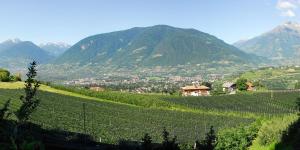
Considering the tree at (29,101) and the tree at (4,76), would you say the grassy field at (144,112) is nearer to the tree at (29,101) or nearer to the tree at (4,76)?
the tree at (4,76)

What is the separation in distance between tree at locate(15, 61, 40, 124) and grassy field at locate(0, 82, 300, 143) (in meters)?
56.3

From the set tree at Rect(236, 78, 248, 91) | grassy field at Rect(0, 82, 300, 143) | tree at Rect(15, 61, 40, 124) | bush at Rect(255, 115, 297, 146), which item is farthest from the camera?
tree at Rect(236, 78, 248, 91)

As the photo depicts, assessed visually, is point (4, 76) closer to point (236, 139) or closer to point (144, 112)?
point (144, 112)

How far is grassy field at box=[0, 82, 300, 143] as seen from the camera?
7711cm

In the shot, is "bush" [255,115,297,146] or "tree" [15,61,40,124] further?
"bush" [255,115,297,146]

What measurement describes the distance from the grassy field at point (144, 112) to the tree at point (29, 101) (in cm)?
5629

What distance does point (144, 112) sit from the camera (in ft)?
345

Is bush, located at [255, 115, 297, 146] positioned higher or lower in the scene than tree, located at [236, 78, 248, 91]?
lower

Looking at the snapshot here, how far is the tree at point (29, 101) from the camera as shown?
7891 mm

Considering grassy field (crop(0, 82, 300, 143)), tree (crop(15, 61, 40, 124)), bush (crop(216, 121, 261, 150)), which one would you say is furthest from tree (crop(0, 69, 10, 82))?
tree (crop(15, 61, 40, 124))

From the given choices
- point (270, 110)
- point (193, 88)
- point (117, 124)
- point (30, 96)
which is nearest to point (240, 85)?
point (193, 88)

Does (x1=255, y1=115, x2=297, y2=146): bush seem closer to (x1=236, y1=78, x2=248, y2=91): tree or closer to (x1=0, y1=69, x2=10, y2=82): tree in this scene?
(x1=0, y1=69, x2=10, y2=82): tree

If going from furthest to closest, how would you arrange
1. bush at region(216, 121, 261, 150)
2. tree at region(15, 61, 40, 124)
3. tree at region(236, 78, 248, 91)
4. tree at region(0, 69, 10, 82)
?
tree at region(236, 78, 248, 91)
tree at region(0, 69, 10, 82)
bush at region(216, 121, 261, 150)
tree at region(15, 61, 40, 124)

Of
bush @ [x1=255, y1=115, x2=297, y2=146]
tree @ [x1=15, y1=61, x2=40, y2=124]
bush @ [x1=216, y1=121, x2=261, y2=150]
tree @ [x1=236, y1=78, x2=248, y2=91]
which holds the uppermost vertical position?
tree @ [x1=15, y1=61, x2=40, y2=124]
